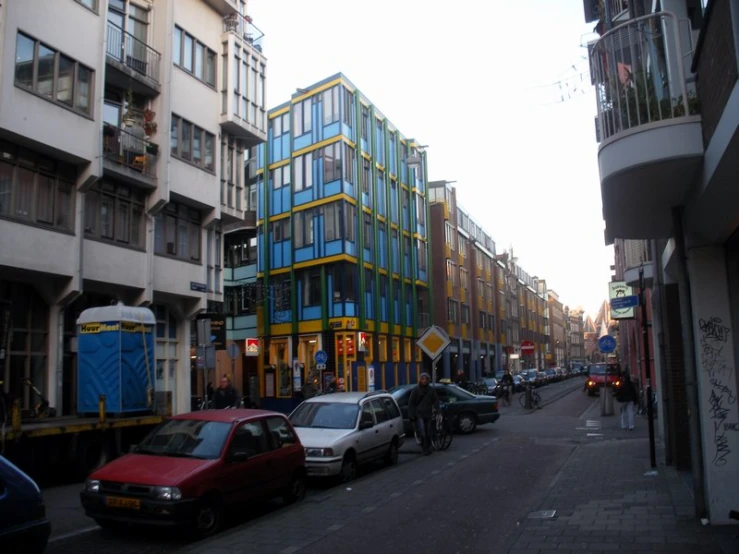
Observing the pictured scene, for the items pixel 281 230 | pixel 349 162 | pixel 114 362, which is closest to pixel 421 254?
pixel 349 162

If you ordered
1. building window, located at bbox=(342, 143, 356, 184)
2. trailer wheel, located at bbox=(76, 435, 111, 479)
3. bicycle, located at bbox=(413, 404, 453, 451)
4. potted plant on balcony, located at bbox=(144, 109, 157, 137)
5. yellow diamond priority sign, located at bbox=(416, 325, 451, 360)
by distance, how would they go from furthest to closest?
building window, located at bbox=(342, 143, 356, 184), potted plant on balcony, located at bbox=(144, 109, 157, 137), yellow diamond priority sign, located at bbox=(416, 325, 451, 360), bicycle, located at bbox=(413, 404, 453, 451), trailer wheel, located at bbox=(76, 435, 111, 479)

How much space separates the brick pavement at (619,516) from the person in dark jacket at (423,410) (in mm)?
3571

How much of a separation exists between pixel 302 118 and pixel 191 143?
2049 cm

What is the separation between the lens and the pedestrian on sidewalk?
19484 mm

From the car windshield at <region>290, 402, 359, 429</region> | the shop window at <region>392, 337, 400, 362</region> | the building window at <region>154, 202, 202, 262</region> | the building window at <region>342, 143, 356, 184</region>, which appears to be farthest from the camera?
the shop window at <region>392, 337, 400, 362</region>

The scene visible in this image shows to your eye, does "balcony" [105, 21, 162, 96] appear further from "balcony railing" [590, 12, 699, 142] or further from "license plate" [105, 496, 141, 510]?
"balcony railing" [590, 12, 699, 142]

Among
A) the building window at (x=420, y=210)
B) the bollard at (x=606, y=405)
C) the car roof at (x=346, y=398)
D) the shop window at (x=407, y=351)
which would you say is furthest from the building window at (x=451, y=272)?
the car roof at (x=346, y=398)

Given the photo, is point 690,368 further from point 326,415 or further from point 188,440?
point 326,415

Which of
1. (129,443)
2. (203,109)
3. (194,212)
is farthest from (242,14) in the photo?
(129,443)

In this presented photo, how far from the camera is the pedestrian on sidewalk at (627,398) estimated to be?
19484 mm

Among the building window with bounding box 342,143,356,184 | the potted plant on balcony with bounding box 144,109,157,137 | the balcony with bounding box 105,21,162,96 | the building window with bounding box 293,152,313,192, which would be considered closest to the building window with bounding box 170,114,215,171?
the potted plant on balcony with bounding box 144,109,157,137

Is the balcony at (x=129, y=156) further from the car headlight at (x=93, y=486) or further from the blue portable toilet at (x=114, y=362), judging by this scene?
the car headlight at (x=93, y=486)

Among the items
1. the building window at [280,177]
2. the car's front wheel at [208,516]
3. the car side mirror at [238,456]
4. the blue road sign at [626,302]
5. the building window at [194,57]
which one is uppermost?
the building window at [280,177]

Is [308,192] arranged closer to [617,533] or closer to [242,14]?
[242,14]
